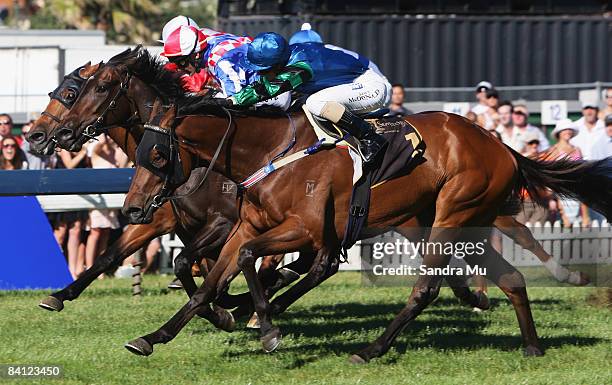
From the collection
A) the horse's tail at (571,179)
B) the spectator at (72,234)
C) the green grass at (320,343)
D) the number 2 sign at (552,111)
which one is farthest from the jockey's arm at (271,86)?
the number 2 sign at (552,111)

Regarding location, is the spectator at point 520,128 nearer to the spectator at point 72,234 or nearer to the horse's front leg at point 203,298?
the spectator at point 72,234

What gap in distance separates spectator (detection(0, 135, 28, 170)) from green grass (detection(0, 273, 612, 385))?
5.12 ft

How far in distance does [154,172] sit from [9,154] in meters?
4.80

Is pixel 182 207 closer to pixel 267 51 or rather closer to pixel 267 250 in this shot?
pixel 267 250

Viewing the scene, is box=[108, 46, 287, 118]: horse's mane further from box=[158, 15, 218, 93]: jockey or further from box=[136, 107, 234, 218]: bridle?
box=[136, 107, 234, 218]: bridle

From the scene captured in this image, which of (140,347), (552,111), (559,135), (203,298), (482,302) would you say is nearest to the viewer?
(140,347)

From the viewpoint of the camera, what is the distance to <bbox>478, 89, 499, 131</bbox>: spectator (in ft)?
40.8

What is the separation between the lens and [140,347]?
21.8 ft

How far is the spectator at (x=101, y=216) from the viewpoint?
37.1ft

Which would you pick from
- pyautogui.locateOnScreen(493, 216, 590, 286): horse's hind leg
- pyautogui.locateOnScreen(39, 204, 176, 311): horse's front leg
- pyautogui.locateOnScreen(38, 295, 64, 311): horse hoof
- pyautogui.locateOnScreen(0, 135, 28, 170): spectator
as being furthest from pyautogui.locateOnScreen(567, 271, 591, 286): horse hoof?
pyautogui.locateOnScreen(0, 135, 28, 170): spectator

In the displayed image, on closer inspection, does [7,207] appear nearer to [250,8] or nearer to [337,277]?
[337,277]

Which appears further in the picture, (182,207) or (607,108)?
(607,108)

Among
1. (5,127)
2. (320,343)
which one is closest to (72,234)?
(5,127)

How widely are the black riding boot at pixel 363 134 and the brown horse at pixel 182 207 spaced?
121 cm
